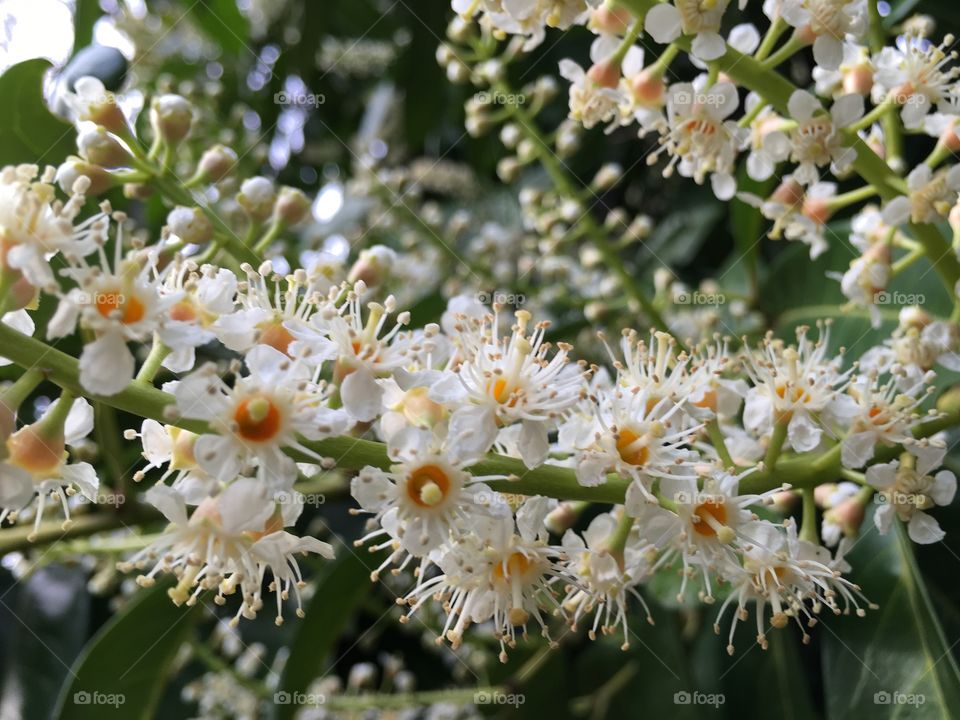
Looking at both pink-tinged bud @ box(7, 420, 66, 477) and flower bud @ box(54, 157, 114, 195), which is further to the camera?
flower bud @ box(54, 157, 114, 195)

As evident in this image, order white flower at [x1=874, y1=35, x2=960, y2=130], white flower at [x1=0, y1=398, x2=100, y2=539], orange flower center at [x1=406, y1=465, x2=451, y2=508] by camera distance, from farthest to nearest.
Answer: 1. white flower at [x1=874, y1=35, x2=960, y2=130]
2. orange flower center at [x1=406, y1=465, x2=451, y2=508]
3. white flower at [x1=0, y1=398, x2=100, y2=539]

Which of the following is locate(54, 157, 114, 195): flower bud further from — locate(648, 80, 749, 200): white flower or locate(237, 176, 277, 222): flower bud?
locate(648, 80, 749, 200): white flower

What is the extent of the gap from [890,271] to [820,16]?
31 centimetres

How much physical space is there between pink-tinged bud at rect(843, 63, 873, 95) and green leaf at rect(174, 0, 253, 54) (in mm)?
1429

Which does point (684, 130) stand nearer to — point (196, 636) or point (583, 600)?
point (583, 600)

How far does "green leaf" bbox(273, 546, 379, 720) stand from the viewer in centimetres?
135

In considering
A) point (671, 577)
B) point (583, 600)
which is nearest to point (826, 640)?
point (671, 577)

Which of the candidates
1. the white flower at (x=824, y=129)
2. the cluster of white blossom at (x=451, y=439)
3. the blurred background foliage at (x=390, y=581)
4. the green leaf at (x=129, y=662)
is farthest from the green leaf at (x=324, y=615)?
the white flower at (x=824, y=129)

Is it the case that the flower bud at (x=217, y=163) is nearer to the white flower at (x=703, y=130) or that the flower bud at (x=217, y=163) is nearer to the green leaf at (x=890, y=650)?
the white flower at (x=703, y=130)

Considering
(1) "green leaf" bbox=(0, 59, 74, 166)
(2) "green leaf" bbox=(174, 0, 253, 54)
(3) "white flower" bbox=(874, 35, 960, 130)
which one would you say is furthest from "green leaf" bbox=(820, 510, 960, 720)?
(2) "green leaf" bbox=(174, 0, 253, 54)

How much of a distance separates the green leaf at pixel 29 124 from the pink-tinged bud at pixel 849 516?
1.10m

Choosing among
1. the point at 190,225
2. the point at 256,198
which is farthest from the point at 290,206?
the point at 190,225

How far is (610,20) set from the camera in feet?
3.37

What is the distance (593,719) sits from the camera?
1.57 metres
